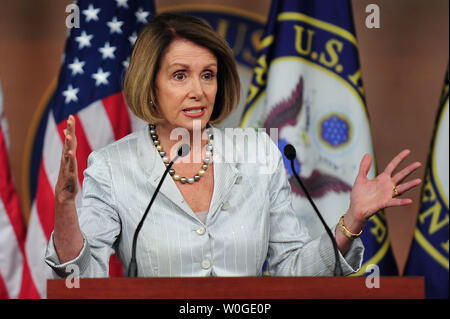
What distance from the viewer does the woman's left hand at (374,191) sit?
1.69 metres

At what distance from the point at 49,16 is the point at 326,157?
1.74 meters

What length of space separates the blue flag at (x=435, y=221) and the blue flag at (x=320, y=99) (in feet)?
0.50

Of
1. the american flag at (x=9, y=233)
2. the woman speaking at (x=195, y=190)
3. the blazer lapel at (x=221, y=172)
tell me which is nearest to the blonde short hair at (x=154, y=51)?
the woman speaking at (x=195, y=190)

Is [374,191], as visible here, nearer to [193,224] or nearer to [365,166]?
[365,166]

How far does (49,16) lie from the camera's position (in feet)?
11.7

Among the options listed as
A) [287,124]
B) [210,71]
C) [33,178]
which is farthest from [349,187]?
[33,178]

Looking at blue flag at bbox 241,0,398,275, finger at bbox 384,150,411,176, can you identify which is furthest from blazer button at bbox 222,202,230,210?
blue flag at bbox 241,0,398,275

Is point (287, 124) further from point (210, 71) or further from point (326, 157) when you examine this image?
point (210, 71)

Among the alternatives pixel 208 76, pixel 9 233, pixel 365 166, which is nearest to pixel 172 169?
pixel 208 76

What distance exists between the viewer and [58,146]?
9.69ft

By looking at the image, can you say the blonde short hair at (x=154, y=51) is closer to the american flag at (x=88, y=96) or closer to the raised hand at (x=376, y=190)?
the raised hand at (x=376, y=190)

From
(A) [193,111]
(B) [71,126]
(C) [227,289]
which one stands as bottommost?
(C) [227,289]

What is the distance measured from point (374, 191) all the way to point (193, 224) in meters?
0.52
